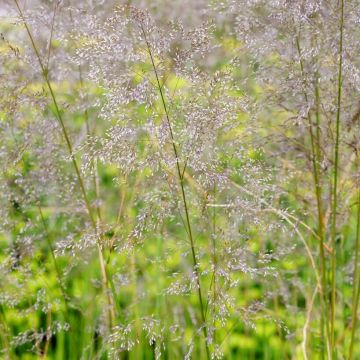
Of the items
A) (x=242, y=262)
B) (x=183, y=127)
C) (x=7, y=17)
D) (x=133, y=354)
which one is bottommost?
(x=133, y=354)

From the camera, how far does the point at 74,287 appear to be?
3088 millimetres

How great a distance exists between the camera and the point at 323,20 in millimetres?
1652

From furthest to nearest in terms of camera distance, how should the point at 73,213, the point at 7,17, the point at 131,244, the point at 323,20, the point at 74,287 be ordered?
the point at 74,287 < the point at 73,213 < the point at 7,17 < the point at 323,20 < the point at 131,244

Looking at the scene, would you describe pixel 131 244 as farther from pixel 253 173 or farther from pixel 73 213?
pixel 73 213

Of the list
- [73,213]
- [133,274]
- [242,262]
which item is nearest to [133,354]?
[133,274]

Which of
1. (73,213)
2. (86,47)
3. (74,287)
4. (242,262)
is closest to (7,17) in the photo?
(86,47)

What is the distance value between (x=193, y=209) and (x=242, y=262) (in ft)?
0.82

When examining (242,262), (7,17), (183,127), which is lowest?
(242,262)

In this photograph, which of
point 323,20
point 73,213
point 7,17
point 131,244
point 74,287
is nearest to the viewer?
point 131,244

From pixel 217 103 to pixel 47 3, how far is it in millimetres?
607

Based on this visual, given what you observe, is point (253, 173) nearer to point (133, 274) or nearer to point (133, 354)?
point (133, 274)

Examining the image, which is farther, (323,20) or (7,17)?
(7,17)

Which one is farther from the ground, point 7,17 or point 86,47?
point 7,17

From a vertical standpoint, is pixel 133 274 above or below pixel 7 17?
below
